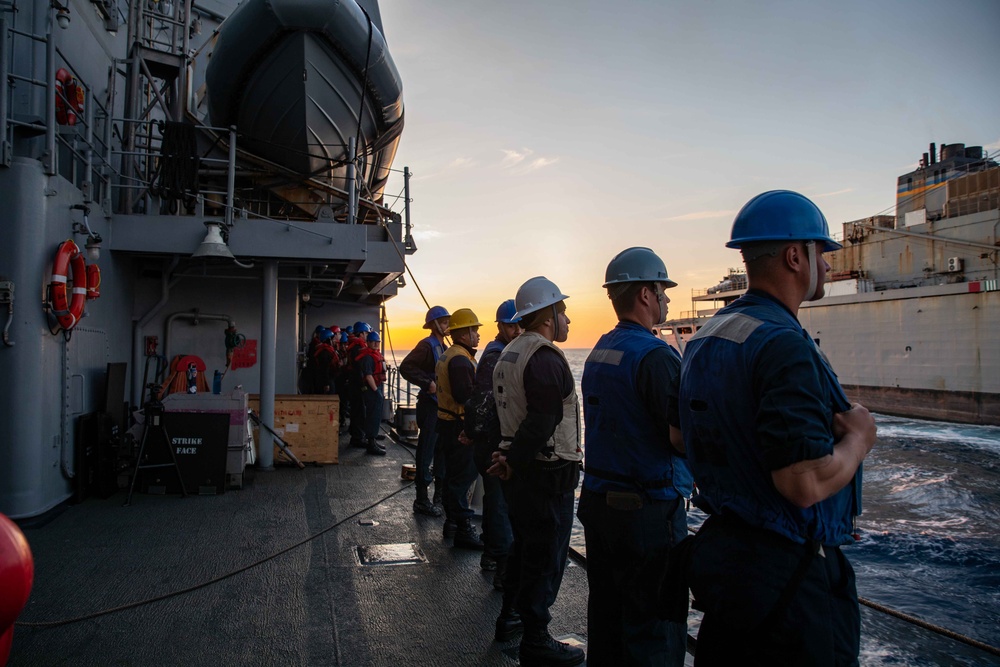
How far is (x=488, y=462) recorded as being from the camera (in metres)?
4.55

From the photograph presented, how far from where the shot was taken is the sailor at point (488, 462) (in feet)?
14.5

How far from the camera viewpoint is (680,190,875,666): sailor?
1562 millimetres

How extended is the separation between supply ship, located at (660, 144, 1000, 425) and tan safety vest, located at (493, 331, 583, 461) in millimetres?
30784

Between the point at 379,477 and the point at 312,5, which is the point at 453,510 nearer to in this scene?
the point at 379,477

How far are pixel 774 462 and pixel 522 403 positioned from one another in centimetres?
208

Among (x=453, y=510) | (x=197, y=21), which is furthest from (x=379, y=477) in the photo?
(x=197, y=21)

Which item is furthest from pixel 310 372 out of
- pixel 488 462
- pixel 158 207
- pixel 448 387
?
pixel 488 462

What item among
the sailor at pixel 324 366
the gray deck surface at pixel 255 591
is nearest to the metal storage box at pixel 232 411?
the gray deck surface at pixel 255 591

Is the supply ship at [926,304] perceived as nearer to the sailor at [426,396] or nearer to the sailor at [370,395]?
the sailor at [370,395]

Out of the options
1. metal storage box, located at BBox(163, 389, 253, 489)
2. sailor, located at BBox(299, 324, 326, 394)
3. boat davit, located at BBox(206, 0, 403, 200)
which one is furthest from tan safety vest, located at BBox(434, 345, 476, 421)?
sailor, located at BBox(299, 324, 326, 394)

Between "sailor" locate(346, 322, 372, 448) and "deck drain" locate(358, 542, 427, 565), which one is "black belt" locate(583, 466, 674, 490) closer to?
"deck drain" locate(358, 542, 427, 565)

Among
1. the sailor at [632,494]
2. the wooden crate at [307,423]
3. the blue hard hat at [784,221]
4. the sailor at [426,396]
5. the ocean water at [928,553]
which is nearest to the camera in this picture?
the blue hard hat at [784,221]

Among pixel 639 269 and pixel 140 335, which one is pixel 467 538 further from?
pixel 140 335

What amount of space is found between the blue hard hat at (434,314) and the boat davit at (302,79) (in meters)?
3.20
